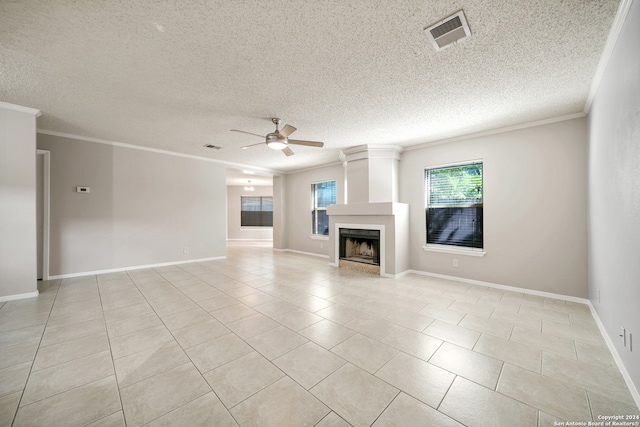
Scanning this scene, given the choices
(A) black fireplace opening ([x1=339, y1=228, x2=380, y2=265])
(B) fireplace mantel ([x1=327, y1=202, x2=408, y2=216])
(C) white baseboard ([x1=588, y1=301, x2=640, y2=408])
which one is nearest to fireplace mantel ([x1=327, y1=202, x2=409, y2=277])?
(B) fireplace mantel ([x1=327, y1=202, x2=408, y2=216])

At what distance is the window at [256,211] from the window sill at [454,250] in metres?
7.58

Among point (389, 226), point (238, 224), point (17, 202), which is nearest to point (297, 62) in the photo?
point (389, 226)

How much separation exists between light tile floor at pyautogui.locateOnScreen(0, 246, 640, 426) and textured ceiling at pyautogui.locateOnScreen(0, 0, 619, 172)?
8.69ft

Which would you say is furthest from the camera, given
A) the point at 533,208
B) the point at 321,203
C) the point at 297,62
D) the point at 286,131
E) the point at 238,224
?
the point at 238,224

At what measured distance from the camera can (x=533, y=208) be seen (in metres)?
3.69

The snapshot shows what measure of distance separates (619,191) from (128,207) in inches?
286

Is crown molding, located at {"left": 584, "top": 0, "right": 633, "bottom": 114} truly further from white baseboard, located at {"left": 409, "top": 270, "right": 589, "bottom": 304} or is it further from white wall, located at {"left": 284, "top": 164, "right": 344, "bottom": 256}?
white wall, located at {"left": 284, "top": 164, "right": 344, "bottom": 256}

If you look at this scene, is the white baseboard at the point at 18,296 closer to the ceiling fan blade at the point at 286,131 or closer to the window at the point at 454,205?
the ceiling fan blade at the point at 286,131

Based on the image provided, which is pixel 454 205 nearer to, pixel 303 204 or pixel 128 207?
pixel 303 204

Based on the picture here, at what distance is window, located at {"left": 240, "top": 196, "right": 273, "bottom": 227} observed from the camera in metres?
10.9

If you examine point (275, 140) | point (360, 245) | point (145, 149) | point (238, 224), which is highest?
point (145, 149)

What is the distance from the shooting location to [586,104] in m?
3.11

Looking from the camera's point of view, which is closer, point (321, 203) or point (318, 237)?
point (318, 237)

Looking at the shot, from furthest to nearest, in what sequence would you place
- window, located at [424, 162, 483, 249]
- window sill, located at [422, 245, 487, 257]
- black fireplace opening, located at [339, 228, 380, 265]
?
1. black fireplace opening, located at [339, 228, 380, 265]
2. window, located at [424, 162, 483, 249]
3. window sill, located at [422, 245, 487, 257]
